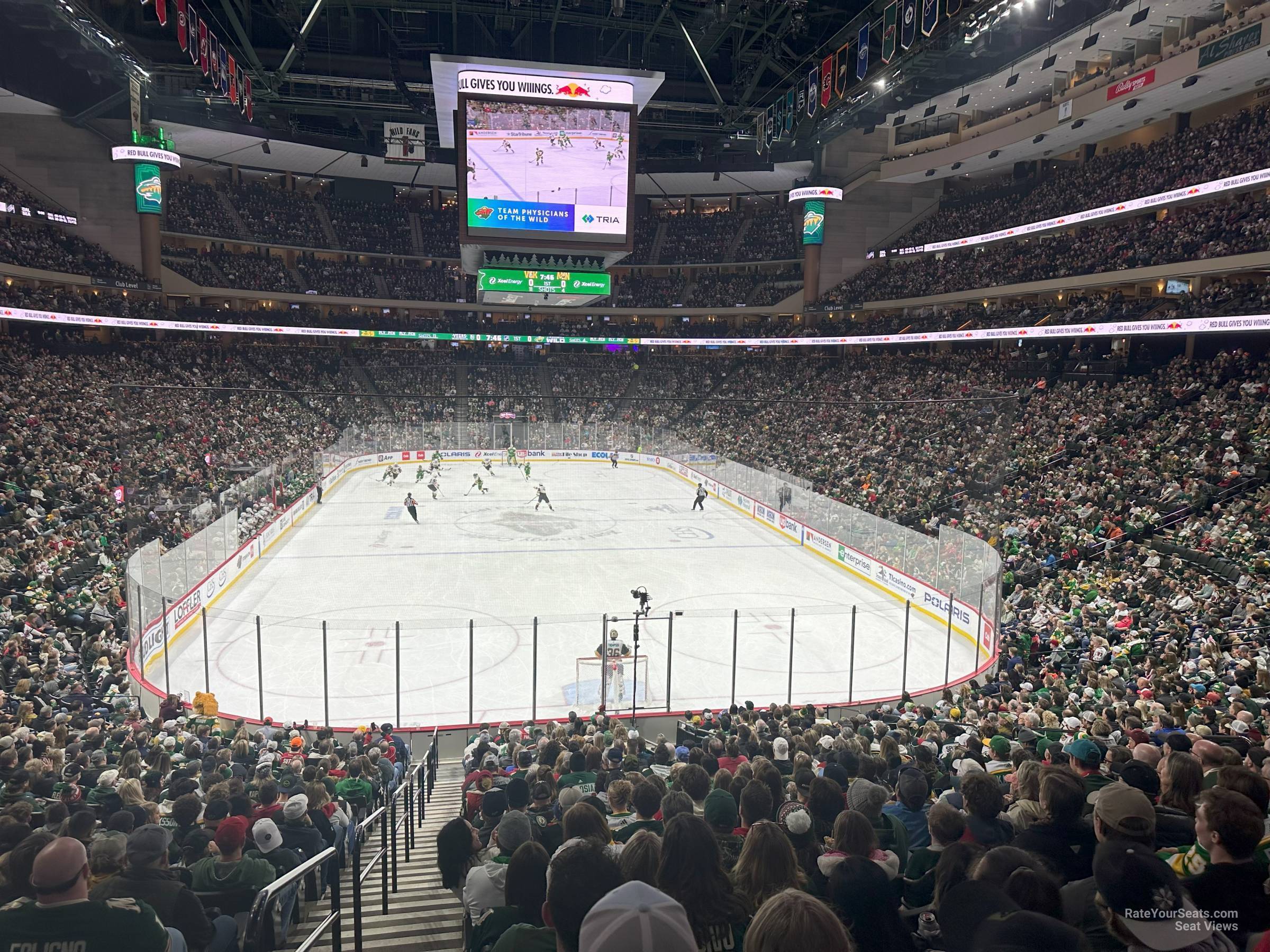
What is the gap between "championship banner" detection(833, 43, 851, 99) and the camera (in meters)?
24.2

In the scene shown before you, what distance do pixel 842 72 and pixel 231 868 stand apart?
25.6 m

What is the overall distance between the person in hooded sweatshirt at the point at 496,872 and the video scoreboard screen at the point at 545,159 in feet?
73.8

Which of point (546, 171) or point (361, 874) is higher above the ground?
point (546, 171)

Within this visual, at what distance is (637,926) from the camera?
1.99 meters

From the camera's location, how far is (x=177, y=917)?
355 centimetres

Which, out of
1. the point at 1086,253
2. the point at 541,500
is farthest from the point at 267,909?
the point at 1086,253

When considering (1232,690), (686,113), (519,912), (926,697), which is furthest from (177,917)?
(686,113)

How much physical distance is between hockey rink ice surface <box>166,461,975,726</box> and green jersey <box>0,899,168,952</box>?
9663 mm

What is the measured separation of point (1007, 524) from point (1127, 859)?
67.3 ft

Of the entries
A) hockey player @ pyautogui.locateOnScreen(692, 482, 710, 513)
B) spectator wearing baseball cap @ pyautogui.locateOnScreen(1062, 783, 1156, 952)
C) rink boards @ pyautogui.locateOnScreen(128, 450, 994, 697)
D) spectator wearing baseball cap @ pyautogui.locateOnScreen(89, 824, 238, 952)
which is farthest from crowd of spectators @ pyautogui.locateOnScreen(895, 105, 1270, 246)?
spectator wearing baseball cap @ pyautogui.locateOnScreen(89, 824, 238, 952)

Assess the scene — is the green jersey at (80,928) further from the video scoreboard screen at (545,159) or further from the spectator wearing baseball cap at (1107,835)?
the video scoreboard screen at (545,159)

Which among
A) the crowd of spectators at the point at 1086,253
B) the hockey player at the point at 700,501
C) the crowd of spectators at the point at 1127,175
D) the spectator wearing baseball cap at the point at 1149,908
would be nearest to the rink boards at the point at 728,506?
the hockey player at the point at 700,501

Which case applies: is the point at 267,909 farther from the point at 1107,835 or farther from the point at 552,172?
the point at 552,172

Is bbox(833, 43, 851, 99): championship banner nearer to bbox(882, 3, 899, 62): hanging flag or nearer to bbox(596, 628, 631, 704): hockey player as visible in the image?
bbox(882, 3, 899, 62): hanging flag
